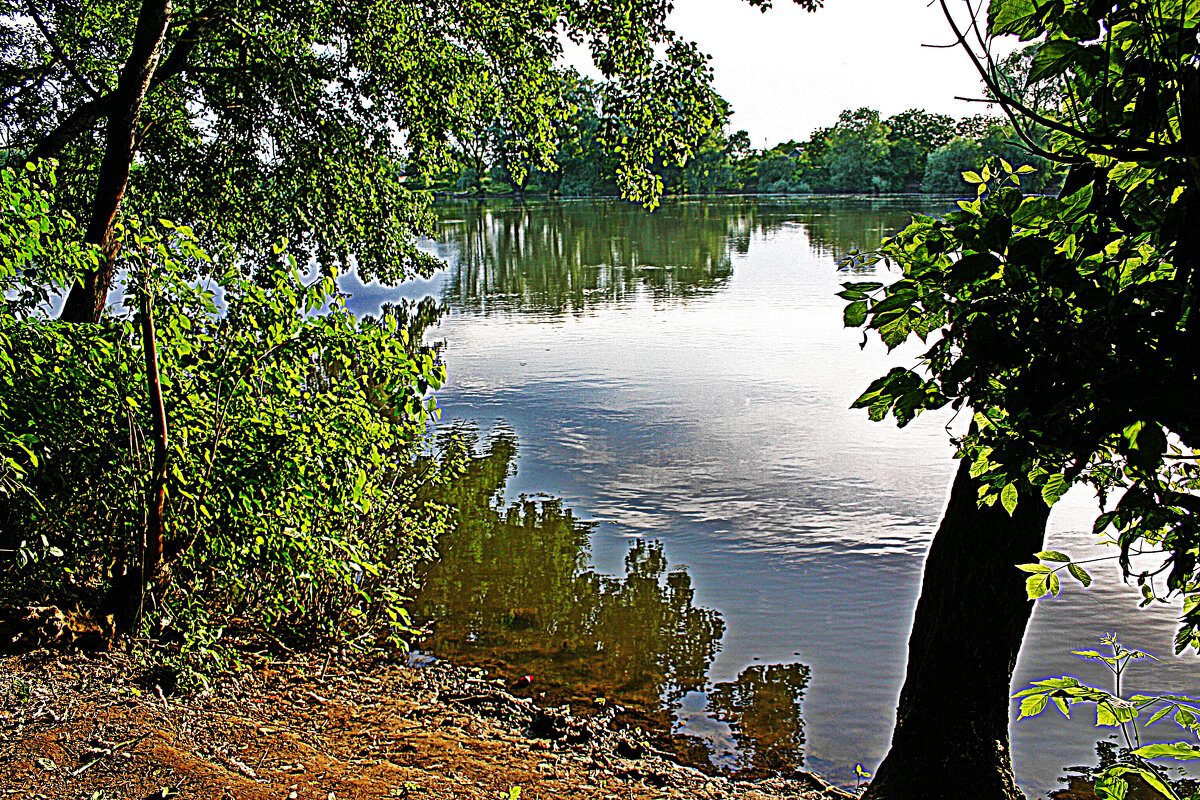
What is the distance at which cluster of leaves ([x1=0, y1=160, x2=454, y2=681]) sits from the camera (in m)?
4.02

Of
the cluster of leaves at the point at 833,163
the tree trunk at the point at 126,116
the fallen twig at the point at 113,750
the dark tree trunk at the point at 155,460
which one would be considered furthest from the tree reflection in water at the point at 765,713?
the cluster of leaves at the point at 833,163

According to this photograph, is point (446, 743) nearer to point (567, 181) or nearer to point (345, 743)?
point (345, 743)

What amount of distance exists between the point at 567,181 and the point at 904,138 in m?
36.8

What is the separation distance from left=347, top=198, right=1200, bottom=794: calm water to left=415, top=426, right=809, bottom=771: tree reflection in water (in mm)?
19

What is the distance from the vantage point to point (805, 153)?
110 meters

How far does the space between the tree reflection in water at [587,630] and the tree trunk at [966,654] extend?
47.5 inches

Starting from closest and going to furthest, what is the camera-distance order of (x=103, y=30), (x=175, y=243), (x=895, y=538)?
(x=175, y=243)
(x=895, y=538)
(x=103, y=30)

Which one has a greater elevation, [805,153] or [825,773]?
[805,153]

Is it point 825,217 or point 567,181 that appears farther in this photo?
point 567,181

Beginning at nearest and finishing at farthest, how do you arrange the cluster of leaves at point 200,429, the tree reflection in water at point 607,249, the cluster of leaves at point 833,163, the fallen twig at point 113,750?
the fallen twig at point 113,750 → the cluster of leaves at point 200,429 → the tree reflection in water at point 607,249 → the cluster of leaves at point 833,163

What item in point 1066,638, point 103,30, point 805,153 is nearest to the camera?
point 1066,638

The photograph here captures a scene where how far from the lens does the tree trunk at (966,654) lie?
360 centimetres

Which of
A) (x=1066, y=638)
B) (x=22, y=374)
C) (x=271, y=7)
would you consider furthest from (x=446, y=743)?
(x=271, y=7)

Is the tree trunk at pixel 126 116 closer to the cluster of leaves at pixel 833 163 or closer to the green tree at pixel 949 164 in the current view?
the cluster of leaves at pixel 833 163
